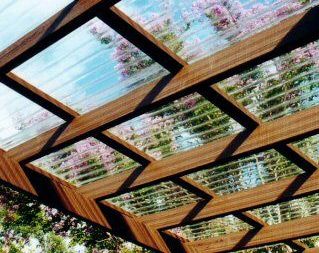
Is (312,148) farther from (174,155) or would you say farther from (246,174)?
(174,155)

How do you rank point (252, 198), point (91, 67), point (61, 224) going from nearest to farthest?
point (91, 67)
point (252, 198)
point (61, 224)

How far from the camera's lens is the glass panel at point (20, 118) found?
9.03 ft

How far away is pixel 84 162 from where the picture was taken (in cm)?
352

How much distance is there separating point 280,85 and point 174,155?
0.93 meters

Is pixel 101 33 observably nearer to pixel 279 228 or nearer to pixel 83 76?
pixel 83 76

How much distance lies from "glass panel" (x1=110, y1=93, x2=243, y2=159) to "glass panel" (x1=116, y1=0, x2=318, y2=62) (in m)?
0.59

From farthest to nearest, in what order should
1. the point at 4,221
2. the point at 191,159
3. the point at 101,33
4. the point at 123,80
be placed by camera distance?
the point at 4,221 < the point at 191,159 < the point at 123,80 < the point at 101,33

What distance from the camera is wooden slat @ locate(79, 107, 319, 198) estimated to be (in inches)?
101

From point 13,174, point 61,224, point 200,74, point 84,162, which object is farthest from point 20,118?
point 61,224

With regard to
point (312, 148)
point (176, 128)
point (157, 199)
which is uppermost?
point (176, 128)

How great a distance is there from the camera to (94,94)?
2635 millimetres

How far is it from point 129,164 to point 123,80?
139 cm

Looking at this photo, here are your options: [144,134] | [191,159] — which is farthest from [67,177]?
[191,159]

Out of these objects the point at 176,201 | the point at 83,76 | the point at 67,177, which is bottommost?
the point at 176,201
